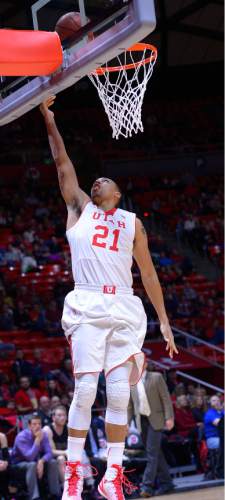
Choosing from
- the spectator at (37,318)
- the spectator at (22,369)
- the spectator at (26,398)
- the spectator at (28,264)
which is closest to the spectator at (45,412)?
the spectator at (26,398)

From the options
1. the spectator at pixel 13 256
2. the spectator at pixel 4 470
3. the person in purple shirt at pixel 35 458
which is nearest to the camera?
the spectator at pixel 4 470

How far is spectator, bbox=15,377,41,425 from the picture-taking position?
580 inches

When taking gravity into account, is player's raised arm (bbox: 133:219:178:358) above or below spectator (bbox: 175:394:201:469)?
above

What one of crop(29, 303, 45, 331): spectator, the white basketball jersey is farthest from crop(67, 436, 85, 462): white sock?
crop(29, 303, 45, 331): spectator

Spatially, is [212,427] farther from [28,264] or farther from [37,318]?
[28,264]

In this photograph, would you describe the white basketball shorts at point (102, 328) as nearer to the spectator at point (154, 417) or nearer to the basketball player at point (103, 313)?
the basketball player at point (103, 313)

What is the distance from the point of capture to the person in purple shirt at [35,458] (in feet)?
36.9

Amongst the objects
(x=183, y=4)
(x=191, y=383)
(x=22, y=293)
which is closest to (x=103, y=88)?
(x=191, y=383)

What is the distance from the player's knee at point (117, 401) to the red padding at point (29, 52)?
7.43 feet

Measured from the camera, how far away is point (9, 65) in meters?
6.09

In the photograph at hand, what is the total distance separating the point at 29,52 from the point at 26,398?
974 centimetres

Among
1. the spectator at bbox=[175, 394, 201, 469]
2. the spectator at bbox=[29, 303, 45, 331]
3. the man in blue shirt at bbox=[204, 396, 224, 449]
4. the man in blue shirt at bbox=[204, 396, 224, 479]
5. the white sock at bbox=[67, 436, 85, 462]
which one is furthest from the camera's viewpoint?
the spectator at bbox=[29, 303, 45, 331]

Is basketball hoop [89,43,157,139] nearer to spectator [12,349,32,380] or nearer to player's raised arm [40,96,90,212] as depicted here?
player's raised arm [40,96,90,212]

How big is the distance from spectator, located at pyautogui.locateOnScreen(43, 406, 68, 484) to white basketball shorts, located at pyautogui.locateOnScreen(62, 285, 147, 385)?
538cm
